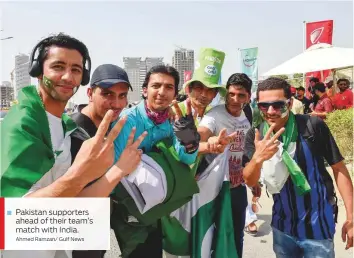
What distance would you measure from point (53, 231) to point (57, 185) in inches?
14.3

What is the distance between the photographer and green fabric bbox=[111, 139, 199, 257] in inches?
71.2

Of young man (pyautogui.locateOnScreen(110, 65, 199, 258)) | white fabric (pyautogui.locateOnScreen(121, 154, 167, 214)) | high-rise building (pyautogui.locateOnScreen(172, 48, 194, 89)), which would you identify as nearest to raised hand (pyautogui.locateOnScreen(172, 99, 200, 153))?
young man (pyautogui.locateOnScreen(110, 65, 199, 258))

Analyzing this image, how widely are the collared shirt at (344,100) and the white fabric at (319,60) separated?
3.37 feet

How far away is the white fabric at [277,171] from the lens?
1.88 meters

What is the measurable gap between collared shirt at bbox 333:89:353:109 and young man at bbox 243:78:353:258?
5463 millimetres

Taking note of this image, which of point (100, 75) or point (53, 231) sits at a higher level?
point (100, 75)

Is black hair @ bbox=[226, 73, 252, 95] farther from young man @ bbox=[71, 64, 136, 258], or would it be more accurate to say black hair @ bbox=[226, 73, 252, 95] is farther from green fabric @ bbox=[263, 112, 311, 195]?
young man @ bbox=[71, 64, 136, 258]

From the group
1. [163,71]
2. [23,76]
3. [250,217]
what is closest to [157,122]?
[163,71]

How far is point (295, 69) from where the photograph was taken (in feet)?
19.8

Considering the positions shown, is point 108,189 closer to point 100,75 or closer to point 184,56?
point 100,75

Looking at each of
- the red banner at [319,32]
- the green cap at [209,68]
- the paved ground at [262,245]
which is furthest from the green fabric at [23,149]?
the red banner at [319,32]

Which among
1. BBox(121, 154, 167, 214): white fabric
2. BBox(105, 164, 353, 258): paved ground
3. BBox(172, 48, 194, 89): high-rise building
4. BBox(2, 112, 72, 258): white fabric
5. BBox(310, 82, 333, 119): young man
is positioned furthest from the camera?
BBox(172, 48, 194, 89): high-rise building

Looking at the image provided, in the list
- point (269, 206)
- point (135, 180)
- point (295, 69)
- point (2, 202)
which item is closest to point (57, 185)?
point (2, 202)

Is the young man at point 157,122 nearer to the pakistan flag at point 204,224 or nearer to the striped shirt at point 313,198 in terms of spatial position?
the pakistan flag at point 204,224
